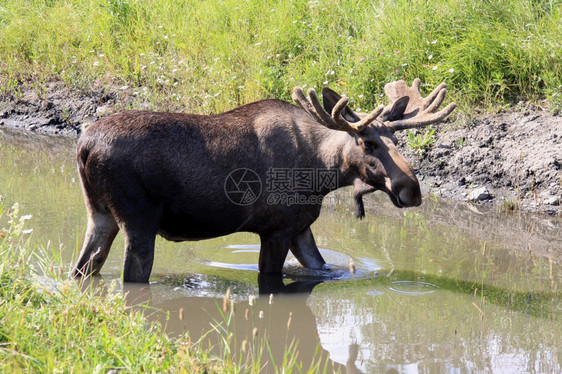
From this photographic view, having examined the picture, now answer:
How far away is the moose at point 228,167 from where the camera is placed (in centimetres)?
572

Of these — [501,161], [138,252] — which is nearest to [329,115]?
[138,252]

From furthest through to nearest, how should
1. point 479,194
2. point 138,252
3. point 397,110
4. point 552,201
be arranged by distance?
point 479,194, point 552,201, point 397,110, point 138,252

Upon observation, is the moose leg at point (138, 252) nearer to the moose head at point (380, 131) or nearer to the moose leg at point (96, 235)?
the moose leg at point (96, 235)

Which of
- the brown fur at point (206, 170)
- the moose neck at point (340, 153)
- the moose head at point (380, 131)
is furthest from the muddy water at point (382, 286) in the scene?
the moose neck at point (340, 153)

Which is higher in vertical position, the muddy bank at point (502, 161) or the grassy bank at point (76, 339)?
the muddy bank at point (502, 161)

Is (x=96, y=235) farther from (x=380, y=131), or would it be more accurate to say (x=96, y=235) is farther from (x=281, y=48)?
(x=281, y=48)

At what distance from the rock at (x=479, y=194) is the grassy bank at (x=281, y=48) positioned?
1120 mm

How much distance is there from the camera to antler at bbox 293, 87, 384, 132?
5766mm

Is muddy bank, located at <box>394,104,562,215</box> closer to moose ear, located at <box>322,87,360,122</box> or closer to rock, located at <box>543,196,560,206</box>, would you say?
rock, located at <box>543,196,560,206</box>

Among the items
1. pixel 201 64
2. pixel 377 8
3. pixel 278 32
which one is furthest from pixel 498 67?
pixel 201 64

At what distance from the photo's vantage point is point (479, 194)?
27.1ft

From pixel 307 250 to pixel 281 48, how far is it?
14.6 ft

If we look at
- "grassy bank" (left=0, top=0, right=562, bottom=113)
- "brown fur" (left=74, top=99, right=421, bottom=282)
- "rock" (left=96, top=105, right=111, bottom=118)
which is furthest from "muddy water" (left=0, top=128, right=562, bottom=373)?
"rock" (left=96, top=105, right=111, bottom=118)

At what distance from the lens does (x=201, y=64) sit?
36.0 ft
